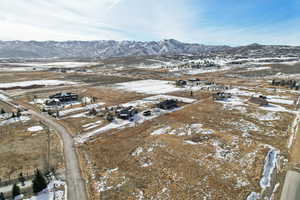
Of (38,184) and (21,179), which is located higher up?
(38,184)

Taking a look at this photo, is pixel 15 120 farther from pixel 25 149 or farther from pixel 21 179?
pixel 21 179

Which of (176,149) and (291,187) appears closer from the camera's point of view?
(291,187)

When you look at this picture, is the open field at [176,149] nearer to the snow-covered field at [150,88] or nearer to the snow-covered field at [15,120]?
the snow-covered field at [15,120]

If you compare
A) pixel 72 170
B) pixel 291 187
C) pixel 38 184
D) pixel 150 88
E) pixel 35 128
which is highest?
pixel 150 88

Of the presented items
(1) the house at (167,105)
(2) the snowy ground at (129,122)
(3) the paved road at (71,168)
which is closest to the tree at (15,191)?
(3) the paved road at (71,168)

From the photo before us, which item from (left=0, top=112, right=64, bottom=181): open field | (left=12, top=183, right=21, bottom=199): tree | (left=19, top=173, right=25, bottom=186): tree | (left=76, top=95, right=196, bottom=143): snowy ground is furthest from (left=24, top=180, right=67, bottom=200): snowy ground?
(left=76, top=95, right=196, bottom=143): snowy ground

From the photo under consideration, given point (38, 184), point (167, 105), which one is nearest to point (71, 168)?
point (38, 184)

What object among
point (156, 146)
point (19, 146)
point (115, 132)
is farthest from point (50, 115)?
point (156, 146)
